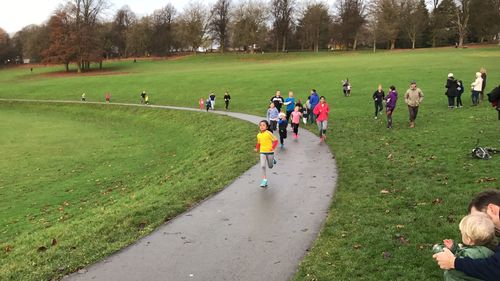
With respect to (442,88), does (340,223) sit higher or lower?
lower

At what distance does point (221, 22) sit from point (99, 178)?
314 ft

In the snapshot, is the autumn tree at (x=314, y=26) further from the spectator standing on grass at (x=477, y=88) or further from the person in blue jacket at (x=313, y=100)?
the person in blue jacket at (x=313, y=100)

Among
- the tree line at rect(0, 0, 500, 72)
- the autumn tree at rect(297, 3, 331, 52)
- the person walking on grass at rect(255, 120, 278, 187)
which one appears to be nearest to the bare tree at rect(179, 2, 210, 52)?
the tree line at rect(0, 0, 500, 72)

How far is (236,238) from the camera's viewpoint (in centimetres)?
741

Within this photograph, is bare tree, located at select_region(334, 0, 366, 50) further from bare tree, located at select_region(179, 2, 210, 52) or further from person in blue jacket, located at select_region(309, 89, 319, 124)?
person in blue jacket, located at select_region(309, 89, 319, 124)

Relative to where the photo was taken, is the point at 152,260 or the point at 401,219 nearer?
the point at 152,260

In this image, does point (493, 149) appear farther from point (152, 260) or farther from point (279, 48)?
point (279, 48)

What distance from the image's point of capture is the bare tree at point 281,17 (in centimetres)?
10369

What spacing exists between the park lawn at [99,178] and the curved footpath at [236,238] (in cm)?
46

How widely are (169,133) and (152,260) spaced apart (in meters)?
20.5

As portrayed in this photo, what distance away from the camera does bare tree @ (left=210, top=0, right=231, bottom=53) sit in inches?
4171

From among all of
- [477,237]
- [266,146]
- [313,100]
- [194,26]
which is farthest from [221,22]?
[477,237]

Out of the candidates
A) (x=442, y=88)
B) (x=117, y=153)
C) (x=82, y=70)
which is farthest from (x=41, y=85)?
(x=442, y=88)

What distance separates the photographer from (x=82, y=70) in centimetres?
7575
